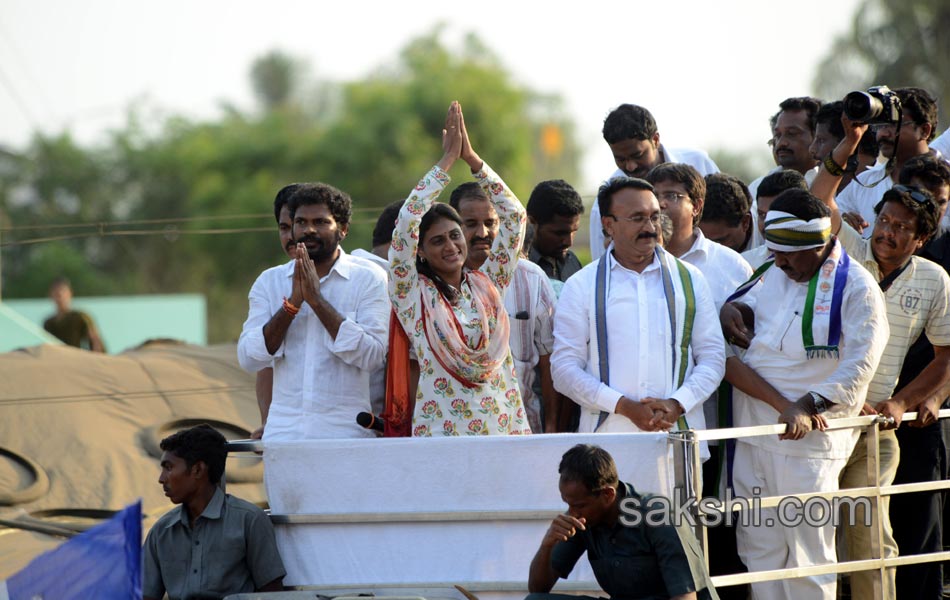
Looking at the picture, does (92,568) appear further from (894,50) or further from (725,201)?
(894,50)

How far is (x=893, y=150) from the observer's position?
269 inches

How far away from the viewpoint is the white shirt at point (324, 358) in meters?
5.79

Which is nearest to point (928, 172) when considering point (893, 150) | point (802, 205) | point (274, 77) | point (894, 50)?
point (893, 150)

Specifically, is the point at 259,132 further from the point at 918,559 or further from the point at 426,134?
the point at 918,559

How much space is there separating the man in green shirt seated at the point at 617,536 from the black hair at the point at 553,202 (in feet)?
6.43

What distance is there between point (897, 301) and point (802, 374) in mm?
710

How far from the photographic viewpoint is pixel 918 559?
5.57 meters

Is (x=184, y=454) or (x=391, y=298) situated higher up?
(x=391, y=298)

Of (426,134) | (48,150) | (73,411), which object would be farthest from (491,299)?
(48,150)

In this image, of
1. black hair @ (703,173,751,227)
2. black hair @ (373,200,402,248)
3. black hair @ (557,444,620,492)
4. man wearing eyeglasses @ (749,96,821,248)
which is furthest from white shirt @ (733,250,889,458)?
black hair @ (373,200,402,248)

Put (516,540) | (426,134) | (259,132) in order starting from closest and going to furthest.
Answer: (516,540) < (426,134) < (259,132)

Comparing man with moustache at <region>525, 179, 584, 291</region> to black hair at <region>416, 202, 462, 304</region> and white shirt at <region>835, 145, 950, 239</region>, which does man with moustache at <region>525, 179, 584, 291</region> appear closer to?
black hair at <region>416, 202, 462, 304</region>

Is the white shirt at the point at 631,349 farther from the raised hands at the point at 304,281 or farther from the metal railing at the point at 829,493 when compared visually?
the raised hands at the point at 304,281

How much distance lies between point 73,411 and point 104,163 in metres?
35.0
